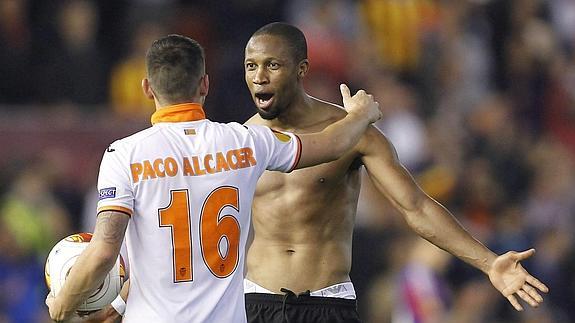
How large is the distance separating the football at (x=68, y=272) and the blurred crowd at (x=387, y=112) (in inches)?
211

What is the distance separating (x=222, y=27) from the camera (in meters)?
14.5

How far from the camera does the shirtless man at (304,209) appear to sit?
6973mm

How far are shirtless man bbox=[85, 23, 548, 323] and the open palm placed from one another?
303 mm

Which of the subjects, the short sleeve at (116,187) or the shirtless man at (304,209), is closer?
the short sleeve at (116,187)

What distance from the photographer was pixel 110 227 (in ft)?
17.8

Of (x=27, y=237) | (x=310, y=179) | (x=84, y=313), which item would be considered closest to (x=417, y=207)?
(x=310, y=179)

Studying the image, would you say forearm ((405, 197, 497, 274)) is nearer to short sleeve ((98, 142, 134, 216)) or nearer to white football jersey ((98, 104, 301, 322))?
white football jersey ((98, 104, 301, 322))

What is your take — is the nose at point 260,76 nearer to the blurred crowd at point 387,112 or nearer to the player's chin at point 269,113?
the player's chin at point 269,113

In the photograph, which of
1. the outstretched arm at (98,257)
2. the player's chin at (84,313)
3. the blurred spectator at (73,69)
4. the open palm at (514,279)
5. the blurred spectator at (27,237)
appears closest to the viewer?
the outstretched arm at (98,257)

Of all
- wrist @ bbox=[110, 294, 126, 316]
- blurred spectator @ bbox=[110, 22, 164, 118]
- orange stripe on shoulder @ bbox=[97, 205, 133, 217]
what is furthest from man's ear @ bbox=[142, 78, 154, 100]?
blurred spectator @ bbox=[110, 22, 164, 118]

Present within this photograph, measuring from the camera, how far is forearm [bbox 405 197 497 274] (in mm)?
6773

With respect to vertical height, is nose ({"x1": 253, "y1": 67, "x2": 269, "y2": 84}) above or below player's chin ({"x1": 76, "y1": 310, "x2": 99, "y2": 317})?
above

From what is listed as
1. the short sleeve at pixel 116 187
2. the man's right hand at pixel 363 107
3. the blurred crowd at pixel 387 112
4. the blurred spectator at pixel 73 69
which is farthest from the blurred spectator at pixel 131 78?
the short sleeve at pixel 116 187

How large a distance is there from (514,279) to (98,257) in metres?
2.16
